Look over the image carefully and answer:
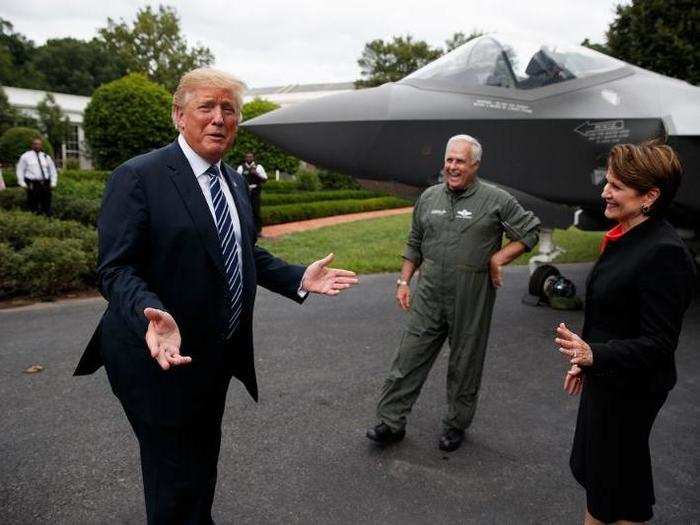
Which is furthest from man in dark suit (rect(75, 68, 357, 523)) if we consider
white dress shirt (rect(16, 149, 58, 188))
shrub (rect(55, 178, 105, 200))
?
shrub (rect(55, 178, 105, 200))

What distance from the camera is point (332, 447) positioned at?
10.7 ft

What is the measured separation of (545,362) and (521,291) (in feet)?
9.78

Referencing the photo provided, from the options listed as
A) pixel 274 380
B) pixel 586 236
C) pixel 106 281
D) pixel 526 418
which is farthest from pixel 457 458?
pixel 586 236

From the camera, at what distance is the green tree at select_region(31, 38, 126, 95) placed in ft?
198

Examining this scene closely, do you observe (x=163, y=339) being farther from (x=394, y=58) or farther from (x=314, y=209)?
(x=394, y=58)

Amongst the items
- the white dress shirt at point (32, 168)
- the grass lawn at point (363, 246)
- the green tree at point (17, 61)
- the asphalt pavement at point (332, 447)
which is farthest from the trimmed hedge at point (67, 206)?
the green tree at point (17, 61)

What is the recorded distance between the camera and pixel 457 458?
126 inches

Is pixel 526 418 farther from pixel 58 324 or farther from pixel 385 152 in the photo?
pixel 58 324

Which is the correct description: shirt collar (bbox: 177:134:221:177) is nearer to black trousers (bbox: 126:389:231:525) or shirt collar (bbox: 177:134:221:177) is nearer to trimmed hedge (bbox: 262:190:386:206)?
black trousers (bbox: 126:389:231:525)

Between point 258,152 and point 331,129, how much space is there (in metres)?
24.1

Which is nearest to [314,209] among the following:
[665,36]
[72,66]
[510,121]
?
[665,36]

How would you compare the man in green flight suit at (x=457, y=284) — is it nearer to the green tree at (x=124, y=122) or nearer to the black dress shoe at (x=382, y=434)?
the black dress shoe at (x=382, y=434)

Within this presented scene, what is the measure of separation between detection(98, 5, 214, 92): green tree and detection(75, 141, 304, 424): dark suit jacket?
43842mm

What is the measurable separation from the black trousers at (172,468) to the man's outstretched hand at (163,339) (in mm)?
487
